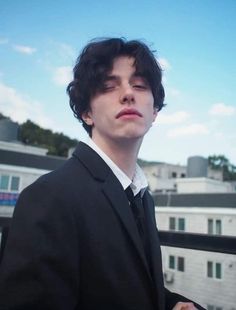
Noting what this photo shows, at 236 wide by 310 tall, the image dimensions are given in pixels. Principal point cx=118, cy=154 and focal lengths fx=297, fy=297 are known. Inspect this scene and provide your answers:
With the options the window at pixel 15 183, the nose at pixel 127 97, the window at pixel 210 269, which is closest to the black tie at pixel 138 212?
the nose at pixel 127 97

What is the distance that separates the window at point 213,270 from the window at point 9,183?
1099cm

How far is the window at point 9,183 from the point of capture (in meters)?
16.3

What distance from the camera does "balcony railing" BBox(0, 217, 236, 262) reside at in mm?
1081

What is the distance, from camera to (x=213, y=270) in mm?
13641

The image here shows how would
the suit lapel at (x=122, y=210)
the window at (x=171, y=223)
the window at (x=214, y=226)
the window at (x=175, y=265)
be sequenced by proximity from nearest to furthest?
the suit lapel at (x=122, y=210) → the window at (x=175, y=265) → the window at (x=214, y=226) → the window at (x=171, y=223)

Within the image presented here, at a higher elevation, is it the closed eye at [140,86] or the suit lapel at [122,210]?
the closed eye at [140,86]

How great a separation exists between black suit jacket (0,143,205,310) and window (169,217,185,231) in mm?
16627

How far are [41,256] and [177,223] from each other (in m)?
17.2

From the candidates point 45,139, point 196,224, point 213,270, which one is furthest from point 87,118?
point 45,139

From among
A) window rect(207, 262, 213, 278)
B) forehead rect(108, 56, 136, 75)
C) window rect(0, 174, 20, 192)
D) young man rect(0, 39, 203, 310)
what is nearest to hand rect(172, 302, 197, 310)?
young man rect(0, 39, 203, 310)

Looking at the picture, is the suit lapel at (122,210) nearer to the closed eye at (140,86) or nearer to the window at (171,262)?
the closed eye at (140,86)

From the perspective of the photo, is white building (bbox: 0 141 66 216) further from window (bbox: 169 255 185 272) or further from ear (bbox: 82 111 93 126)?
ear (bbox: 82 111 93 126)

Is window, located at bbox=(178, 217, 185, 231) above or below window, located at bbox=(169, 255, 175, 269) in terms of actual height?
above

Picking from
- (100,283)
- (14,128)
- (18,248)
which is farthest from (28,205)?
(14,128)
